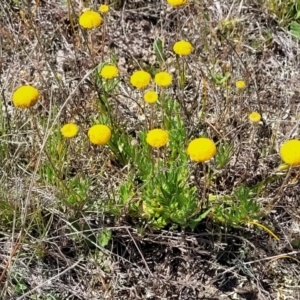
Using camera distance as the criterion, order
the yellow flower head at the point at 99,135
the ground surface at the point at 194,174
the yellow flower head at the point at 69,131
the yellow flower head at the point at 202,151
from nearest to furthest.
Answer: the yellow flower head at the point at 202,151 → the yellow flower head at the point at 99,135 → the yellow flower head at the point at 69,131 → the ground surface at the point at 194,174

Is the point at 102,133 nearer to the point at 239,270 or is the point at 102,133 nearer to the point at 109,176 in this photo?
the point at 109,176

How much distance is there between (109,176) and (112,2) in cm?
144

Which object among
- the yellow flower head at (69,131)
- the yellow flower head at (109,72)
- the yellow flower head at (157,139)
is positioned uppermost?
the yellow flower head at (109,72)

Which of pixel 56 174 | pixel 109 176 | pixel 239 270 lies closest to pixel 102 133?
pixel 56 174

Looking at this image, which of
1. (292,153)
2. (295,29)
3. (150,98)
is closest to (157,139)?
(150,98)

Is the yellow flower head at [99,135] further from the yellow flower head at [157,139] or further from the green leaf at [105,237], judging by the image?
the green leaf at [105,237]

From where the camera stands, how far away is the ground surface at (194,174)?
2.24 metres

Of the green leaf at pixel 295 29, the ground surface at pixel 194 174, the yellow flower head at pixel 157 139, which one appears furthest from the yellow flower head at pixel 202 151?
the green leaf at pixel 295 29

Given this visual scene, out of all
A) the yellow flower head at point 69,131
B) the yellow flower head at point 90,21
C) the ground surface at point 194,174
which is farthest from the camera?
the yellow flower head at point 90,21

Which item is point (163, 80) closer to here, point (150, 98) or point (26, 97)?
point (150, 98)

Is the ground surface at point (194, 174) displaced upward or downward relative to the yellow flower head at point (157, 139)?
downward

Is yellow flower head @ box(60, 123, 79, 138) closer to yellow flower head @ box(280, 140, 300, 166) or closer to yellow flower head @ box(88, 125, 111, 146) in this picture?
yellow flower head @ box(88, 125, 111, 146)

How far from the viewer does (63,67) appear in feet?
10.3

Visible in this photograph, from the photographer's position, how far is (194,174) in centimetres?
244
